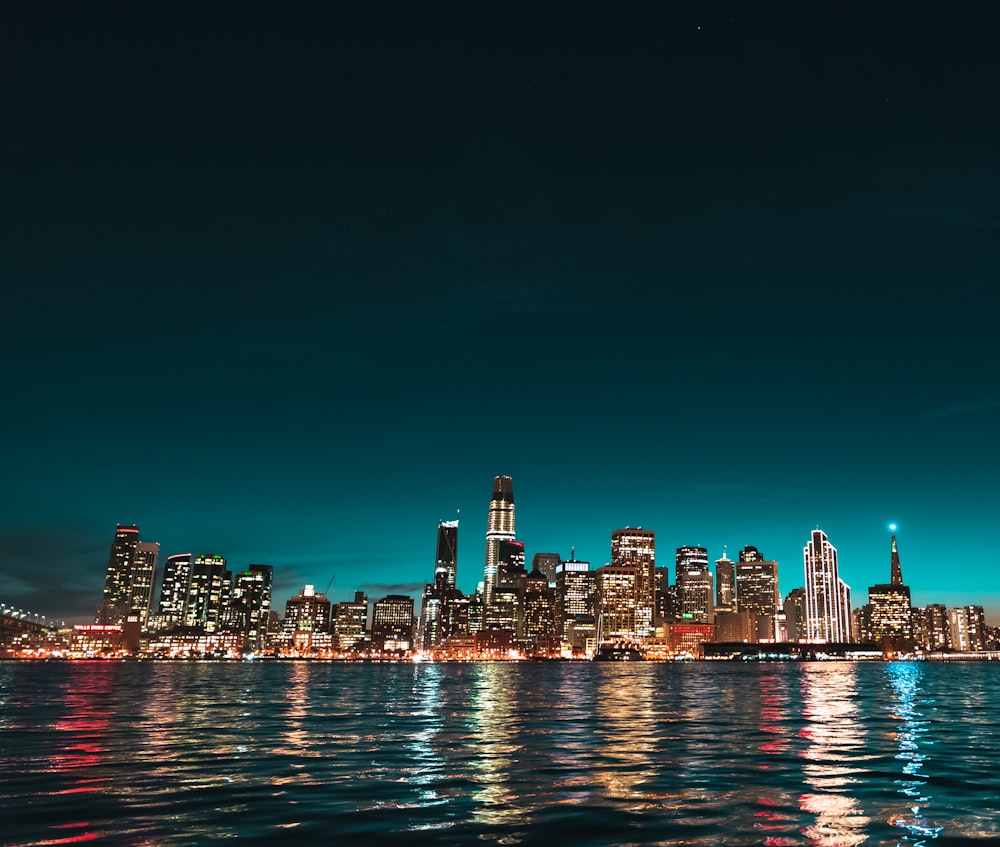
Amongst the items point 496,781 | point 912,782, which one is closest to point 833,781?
point 912,782

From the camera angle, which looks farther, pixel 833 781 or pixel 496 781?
pixel 833 781

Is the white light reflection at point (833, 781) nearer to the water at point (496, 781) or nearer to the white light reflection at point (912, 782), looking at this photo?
the water at point (496, 781)

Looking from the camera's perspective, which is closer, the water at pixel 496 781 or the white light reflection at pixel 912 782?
the water at pixel 496 781

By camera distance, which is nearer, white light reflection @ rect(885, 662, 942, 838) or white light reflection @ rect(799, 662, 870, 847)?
white light reflection @ rect(799, 662, 870, 847)

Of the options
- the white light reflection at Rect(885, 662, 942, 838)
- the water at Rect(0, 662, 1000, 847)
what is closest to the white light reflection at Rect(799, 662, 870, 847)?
the water at Rect(0, 662, 1000, 847)

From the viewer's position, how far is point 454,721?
2207 inches

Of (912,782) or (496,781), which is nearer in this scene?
(496,781)

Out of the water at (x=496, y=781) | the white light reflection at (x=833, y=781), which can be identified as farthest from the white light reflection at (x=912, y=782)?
the white light reflection at (x=833, y=781)

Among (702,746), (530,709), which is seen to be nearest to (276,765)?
(702,746)

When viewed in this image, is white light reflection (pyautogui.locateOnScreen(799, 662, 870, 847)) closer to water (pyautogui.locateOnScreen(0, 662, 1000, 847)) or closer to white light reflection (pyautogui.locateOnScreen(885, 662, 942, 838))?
water (pyautogui.locateOnScreen(0, 662, 1000, 847))

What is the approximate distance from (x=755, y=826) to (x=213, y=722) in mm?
40704

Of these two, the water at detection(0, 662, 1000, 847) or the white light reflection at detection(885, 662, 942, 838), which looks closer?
the water at detection(0, 662, 1000, 847)

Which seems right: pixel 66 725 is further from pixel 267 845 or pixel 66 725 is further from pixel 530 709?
pixel 267 845

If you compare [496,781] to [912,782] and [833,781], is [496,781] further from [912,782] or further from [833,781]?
[912,782]
